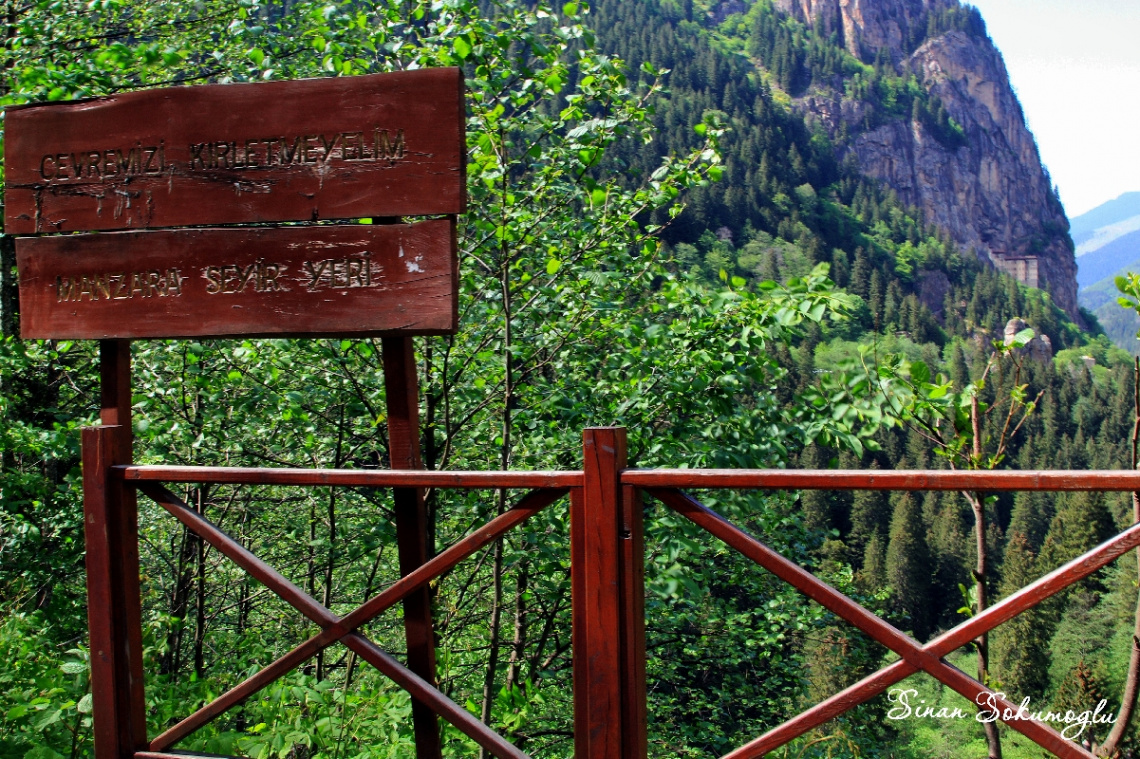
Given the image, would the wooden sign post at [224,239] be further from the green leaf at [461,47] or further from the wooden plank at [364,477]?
the green leaf at [461,47]

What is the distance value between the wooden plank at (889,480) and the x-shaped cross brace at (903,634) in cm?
6

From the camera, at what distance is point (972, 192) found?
6284 inches

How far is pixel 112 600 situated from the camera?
2287 millimetres

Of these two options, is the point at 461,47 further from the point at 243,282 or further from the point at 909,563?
the point at 909,563

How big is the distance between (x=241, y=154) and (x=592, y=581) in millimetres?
1430

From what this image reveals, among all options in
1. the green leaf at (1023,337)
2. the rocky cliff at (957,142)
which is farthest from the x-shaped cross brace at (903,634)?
the rocky cliff at (957,142)

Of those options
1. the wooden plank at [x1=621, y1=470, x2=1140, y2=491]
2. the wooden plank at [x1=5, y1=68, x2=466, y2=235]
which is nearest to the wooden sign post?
A: the wooden plank at [x1=5, y1=68, x2=466, y2=235]

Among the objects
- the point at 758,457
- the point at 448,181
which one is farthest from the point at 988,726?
the point at 448,181

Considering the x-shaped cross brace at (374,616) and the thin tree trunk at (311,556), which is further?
the thin tree trunk at (311,556)

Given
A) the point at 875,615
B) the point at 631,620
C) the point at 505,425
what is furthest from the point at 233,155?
the point at 875,615

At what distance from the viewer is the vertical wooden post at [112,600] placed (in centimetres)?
224

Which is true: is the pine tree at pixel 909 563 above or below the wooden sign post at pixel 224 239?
below

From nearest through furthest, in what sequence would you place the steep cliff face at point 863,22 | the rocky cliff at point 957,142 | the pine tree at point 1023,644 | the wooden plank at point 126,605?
the wooden plank at point 126,605, the pine tree at point 1023,644, the rocky cliff at point 957,142, the steep cliff face at point 863,22

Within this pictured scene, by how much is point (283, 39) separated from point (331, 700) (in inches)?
142
